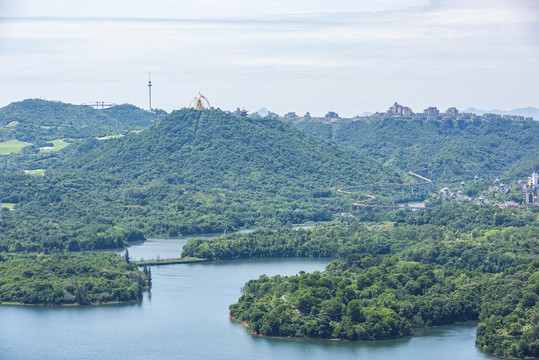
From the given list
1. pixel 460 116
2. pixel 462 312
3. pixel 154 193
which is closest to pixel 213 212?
pixel 154 193

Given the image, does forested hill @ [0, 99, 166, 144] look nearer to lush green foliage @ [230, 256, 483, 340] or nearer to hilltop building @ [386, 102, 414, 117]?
hilltop building @ [386, 102, 414, 117]

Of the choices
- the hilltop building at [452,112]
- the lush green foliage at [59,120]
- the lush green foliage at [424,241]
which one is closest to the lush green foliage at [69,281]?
the lush green foliage at [424,241]

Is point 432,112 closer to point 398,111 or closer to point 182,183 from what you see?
point 398,111

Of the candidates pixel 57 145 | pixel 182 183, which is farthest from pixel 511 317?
pixel 57 145

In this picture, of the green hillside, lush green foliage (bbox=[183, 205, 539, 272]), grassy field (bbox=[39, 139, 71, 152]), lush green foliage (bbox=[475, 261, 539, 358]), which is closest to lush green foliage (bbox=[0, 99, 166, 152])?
grassy field (bbox=[39, 139, 71, 152])

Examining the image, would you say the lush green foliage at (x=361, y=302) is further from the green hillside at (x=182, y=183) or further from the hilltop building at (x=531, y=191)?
the hilltop building at (x=531, y=191)

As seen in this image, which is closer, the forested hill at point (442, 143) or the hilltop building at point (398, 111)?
the forested hill at point (442, 143)

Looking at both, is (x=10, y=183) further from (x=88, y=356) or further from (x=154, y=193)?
(x=88, y=356)
